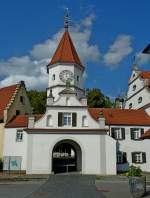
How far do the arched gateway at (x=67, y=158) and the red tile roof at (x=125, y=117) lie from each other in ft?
17.4

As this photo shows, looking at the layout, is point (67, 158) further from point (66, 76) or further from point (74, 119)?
point (74, 119)

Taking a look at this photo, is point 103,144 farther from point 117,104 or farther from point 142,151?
point 117,104

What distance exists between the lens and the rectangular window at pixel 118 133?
135 feet

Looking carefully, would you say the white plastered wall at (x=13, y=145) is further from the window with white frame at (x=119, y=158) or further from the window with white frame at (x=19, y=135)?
the window with white frame at (x=119, y=158)

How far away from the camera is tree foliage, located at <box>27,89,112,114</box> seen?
63.2 metres

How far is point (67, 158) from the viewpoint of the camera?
56281 millimetres

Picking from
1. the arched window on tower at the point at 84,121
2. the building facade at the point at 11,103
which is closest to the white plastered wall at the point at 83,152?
the arched window on tower at the point at 84,121

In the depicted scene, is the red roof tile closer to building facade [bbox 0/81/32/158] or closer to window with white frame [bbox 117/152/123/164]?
window with white frame [bbox 117/152/123/164]

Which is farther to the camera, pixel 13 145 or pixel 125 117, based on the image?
pixel 125 117

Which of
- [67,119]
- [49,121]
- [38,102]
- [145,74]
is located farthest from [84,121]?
[38,102]

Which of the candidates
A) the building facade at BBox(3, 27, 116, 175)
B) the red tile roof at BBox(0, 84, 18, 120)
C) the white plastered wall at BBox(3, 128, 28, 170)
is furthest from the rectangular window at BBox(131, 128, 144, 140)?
the red tile roof at BBox(0, 84, 18, 120)

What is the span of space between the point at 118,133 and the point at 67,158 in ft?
57.8

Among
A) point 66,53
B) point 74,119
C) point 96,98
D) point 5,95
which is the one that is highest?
point 66,53

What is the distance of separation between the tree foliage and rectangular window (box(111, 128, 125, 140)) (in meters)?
23.0
